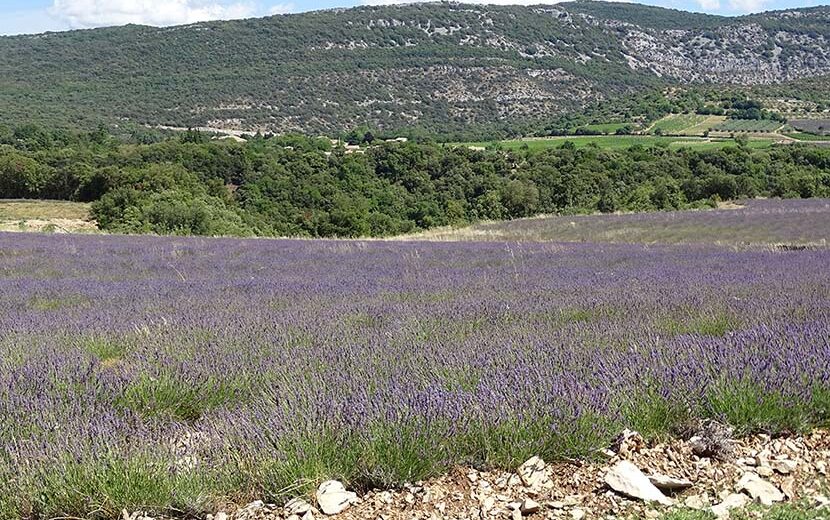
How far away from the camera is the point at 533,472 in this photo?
245cm

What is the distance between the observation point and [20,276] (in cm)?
941

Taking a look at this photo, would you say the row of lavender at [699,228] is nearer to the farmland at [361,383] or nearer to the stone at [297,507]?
the farmland at [361,383]

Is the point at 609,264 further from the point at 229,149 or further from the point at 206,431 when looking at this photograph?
the point at 229,149

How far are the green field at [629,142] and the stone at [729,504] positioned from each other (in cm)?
5612

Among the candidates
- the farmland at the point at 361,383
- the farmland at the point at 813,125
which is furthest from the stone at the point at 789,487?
the farmland at the point at 813,125

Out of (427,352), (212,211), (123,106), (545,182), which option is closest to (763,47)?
(545,182)

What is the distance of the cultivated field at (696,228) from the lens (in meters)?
18.3

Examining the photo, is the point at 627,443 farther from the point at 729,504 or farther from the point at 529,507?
the point at 529,507

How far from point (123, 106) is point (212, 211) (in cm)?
6629

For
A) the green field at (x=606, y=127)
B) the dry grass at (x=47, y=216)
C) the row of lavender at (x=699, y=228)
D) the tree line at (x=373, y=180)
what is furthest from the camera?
the green field at (x=606, y=127)

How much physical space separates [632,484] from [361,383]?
121 cm

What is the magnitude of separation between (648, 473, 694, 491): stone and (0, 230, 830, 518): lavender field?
0.78ft

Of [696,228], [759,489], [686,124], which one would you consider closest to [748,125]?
[686,124]

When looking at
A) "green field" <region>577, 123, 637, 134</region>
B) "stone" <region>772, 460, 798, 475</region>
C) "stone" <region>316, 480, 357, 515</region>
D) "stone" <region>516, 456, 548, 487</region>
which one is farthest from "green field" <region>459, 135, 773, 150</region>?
"stone" <region>316, 480, 357, 515</region>
